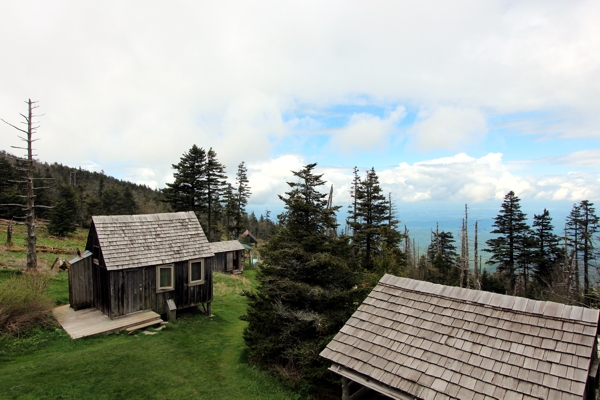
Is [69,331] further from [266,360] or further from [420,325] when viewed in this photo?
[420,325]

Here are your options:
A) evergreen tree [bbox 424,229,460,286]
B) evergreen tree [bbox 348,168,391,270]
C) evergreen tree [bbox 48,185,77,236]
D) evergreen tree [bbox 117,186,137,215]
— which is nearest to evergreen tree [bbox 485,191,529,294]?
evergreen tree [bbox 424,229,460,286]

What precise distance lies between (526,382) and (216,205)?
37757 millimetres

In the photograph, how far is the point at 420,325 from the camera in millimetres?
7602

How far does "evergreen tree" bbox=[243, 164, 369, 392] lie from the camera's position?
9.97 metres

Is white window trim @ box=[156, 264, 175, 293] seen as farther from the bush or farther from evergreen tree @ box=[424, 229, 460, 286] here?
evergreen tree @ box=[424, 229, 460, 286]

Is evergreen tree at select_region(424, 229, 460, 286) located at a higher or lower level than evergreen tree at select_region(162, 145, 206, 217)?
lower

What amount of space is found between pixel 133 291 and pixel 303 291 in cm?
942

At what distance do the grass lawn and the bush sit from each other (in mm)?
534

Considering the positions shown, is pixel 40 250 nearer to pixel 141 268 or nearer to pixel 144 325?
pixel 141 268

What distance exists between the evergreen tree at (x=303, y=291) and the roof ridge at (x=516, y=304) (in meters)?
2.55

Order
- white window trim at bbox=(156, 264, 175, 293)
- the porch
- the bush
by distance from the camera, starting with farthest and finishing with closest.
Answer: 1. white window trim at bbox=(156, 264, 175, 293)
2. the porch
3. the bush

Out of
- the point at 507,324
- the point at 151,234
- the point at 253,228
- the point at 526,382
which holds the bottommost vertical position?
the point at 253,228

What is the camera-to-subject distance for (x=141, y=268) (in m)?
15.0

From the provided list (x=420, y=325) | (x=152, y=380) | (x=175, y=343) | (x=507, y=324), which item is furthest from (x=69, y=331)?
(x=507, y=324)
